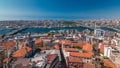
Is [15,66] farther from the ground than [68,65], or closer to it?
farther from the ground

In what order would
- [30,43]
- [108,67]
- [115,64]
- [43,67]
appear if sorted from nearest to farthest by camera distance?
[43,67] → [108,67] → [115,64] → [30,43]

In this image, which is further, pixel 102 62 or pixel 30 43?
pixel 30 43

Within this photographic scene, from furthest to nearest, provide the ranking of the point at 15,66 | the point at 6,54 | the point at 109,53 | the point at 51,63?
the point at 109,53 < the point at 6,54 < the point at 51,63 < the point at 15,66

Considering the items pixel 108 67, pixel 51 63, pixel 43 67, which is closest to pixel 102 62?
pixel 108 67

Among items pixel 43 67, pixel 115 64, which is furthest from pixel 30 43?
pixel 115 64

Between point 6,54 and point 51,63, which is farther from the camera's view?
point 6,54

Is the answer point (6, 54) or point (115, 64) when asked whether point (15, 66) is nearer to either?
point (6, 54)

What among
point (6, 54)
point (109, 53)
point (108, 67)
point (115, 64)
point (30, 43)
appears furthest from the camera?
point (30, 43)

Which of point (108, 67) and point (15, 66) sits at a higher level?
point (15, 66)

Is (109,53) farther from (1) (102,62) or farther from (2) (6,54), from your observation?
(2) (6,54)
